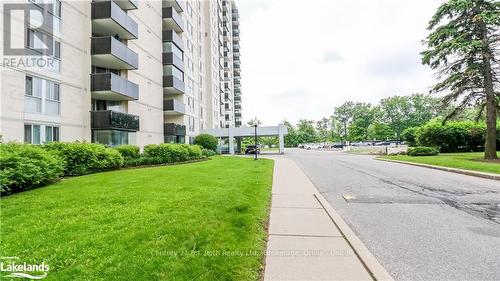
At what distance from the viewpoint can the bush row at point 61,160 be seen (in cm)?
856

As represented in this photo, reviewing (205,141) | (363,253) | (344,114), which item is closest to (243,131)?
(205,141)

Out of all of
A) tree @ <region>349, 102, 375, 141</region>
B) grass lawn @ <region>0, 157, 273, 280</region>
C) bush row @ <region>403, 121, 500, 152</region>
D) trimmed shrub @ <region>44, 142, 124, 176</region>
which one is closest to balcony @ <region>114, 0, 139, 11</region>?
trimmed shrub @ <region>44, 142, 124, 176</region>

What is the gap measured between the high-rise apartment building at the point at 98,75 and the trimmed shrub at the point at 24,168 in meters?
4.38

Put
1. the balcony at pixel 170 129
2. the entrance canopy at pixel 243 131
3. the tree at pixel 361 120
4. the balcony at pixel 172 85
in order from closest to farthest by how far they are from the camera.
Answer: the balcony at pixel 170 129 < the balcony at pixel 172 85 < the entrance canopy at pixel 243 131 < the tree at pixel 361 120

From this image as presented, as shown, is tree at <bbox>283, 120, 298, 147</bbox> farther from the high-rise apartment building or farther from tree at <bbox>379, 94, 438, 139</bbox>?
the high-rise apartment building

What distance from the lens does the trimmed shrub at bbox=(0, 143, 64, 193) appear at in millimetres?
8258

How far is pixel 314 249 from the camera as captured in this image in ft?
14.8

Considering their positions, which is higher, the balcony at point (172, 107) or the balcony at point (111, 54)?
the balcony at point (111, 54)

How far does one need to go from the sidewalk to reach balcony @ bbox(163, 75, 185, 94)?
2600cm

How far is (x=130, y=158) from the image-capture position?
18109 mm

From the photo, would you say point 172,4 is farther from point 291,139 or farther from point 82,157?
point 291,139

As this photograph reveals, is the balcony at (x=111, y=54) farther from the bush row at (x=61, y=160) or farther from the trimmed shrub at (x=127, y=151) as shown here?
the bush row at (x=61, y=160)

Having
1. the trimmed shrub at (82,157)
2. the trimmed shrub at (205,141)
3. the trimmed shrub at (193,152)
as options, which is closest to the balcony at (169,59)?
the trimmed shrub at (205,141)

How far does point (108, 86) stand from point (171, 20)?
16.0 m
